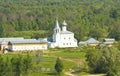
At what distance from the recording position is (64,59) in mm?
47500

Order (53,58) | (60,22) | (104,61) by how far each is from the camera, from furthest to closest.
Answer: (60,22) < (53,58) < (104,61)

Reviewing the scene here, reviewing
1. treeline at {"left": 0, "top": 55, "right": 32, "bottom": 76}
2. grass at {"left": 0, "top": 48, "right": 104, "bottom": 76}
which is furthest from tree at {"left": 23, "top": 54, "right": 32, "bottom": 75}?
grass at {"left": 0, "top": 48, "right": 104, "bottom": 76}

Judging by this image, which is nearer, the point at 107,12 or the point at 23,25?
the point at 23,25

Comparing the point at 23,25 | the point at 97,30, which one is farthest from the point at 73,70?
the point at 23,25

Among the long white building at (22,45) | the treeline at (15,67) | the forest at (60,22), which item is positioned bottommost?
the treeline at (15,67)

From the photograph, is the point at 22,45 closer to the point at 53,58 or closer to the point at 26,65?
the point at 53,58

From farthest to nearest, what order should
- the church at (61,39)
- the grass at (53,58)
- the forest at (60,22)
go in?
the forest at (60,22)
the church at (61,39)
the grass at (53,58)

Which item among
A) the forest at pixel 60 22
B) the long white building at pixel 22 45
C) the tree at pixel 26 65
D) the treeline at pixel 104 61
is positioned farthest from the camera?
the forest at pixel 60 22

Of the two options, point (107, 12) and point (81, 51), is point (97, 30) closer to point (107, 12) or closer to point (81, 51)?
point (81, 51)

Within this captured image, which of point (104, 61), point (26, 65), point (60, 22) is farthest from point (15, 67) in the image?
point (60, 22)

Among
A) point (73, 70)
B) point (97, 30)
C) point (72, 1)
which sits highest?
point (72, 1)

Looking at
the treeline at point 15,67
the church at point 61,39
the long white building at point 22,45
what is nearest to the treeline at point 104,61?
the treeline at point 15,67

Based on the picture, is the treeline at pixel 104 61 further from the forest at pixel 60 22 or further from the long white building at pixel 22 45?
the forest at pixel 60 22

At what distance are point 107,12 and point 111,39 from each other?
30.0 meters
